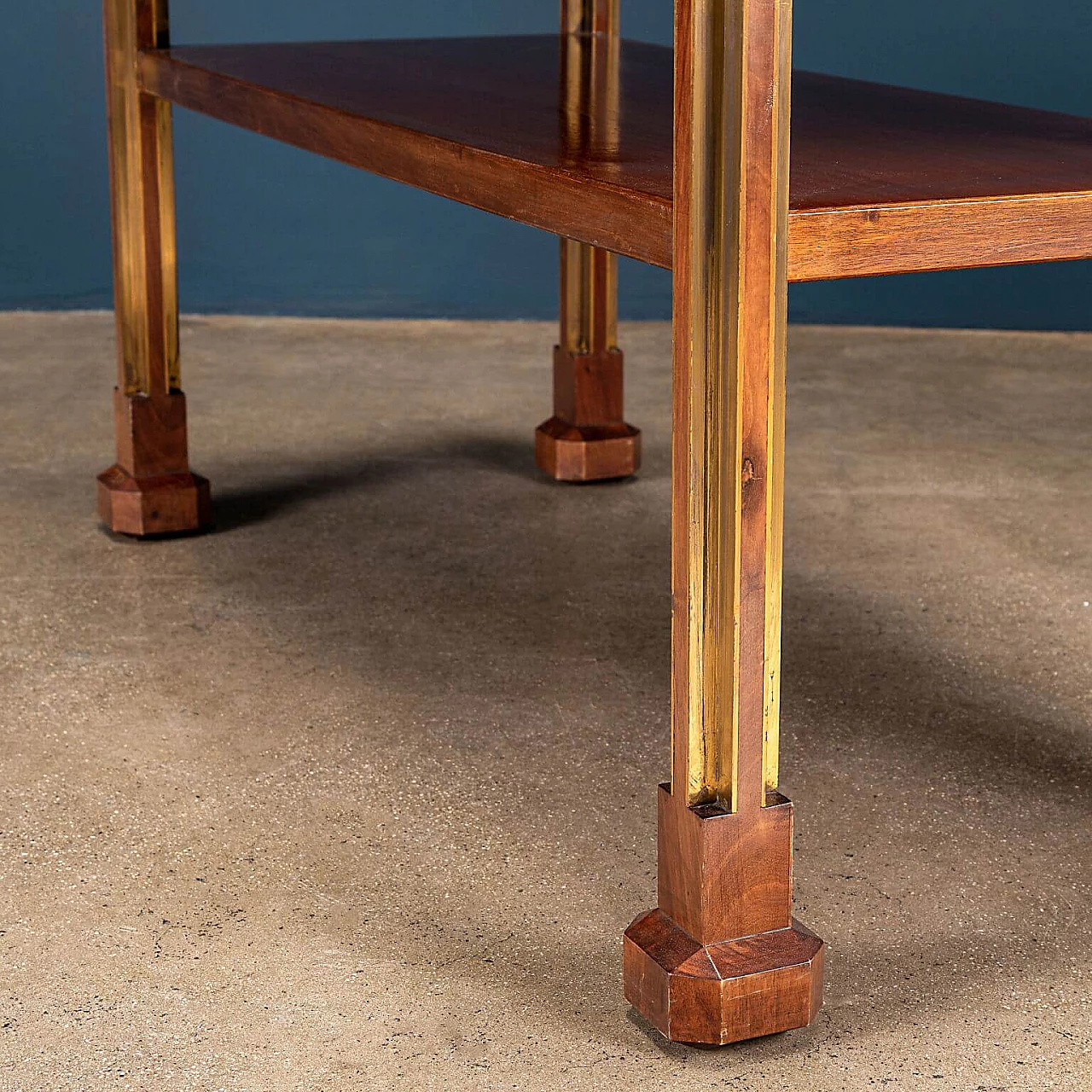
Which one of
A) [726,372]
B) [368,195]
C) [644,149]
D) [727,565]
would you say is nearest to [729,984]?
[727,565]

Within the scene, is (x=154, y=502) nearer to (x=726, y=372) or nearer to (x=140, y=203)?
(x=140, y=203)

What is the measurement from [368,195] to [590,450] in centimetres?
145

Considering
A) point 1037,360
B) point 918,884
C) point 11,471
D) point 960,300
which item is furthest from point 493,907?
point 960,300

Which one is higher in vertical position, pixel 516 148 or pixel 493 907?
pixel 516 148

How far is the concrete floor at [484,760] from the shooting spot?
1.13m

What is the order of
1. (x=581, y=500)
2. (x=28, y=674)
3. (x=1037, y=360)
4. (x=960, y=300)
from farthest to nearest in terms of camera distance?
(x=960, y=300) < (x=1037, y=360) < (x=581, y=500) < (x=28, y=674)

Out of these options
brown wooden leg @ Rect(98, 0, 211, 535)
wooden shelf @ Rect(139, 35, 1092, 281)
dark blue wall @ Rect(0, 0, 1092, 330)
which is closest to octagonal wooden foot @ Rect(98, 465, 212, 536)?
brown wooden leg @ Rect(98, 0, 211, 535)

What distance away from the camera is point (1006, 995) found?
117 centimetres

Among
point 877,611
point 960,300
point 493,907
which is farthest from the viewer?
point 960,300

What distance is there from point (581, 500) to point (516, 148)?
105cm

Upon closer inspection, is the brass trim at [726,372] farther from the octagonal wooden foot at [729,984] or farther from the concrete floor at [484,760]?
the concrete floor at [484,760]

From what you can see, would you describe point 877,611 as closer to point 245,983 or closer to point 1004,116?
point 1004,116

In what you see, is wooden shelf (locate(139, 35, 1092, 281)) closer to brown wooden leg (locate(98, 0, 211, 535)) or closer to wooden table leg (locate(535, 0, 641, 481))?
brown wooden leg (locate(98, 0, 211, 535))

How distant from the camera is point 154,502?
2.16 metres
